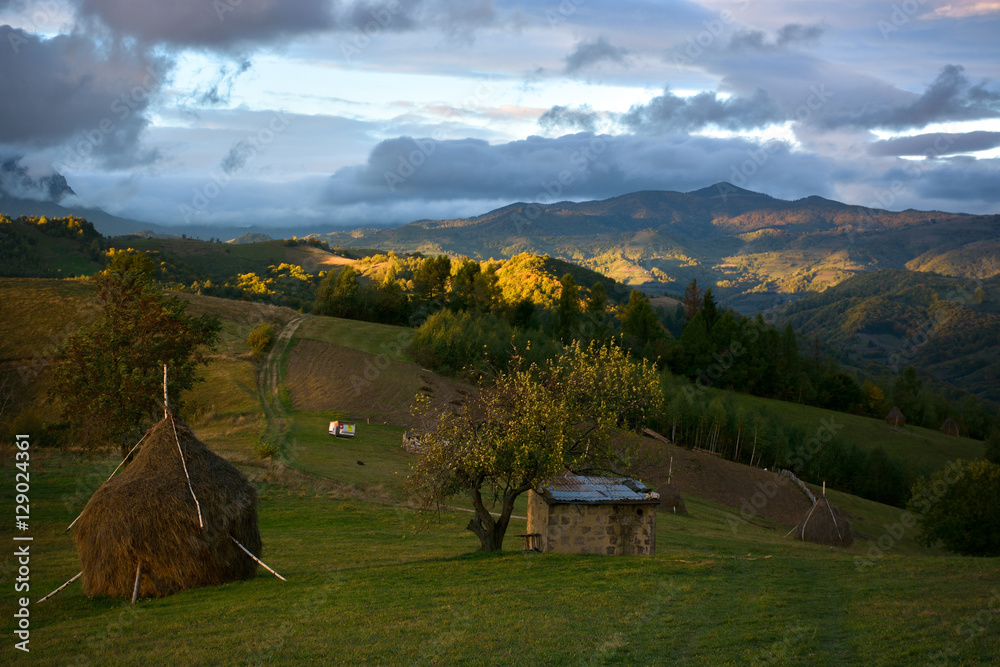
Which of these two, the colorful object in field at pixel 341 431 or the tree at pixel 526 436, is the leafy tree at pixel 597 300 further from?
the tree at pixel 526 436

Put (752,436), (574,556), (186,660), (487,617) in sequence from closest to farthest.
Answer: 1. (186,660)
2. (487,617)
3. (574,556)
4. (752,436)

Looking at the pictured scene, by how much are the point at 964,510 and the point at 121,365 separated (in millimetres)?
47998

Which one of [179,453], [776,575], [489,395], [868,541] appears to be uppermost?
[489,395]

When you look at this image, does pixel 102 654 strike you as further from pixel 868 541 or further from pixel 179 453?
pixel 868 541

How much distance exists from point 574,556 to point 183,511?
420 inches

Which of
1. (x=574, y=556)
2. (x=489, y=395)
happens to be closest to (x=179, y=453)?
(x=489, y=395)

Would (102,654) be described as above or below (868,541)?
above

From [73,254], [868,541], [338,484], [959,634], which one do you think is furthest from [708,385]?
[73,254]

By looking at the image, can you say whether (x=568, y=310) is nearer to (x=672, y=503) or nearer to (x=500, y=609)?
(x=672, y=503)

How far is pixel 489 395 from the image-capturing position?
20.2 meters

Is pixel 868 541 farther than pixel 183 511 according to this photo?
Yes

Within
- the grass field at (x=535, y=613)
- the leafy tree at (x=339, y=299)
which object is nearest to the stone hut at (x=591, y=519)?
the grass field at (x=535, y=613)

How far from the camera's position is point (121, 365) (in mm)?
27109

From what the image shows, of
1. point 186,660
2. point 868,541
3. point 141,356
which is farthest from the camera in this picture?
point 868,541
